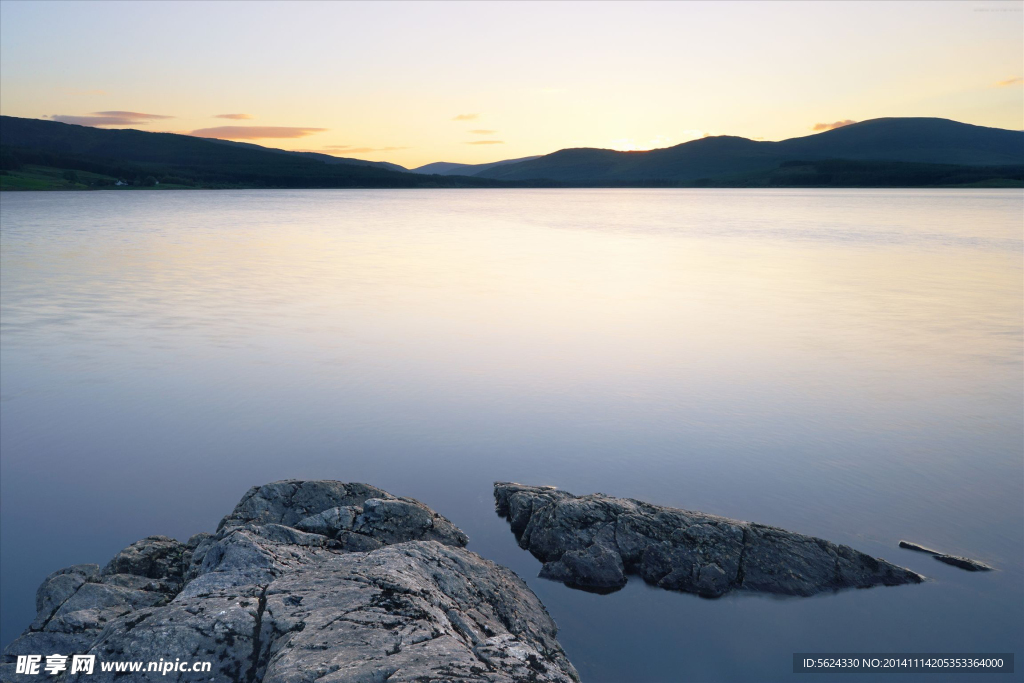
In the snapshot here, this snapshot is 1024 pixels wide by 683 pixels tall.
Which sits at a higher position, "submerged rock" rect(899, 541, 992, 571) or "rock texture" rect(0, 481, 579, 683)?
"rock texture" rect(0, 481, 579, 683)

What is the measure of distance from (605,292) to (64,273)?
18.0 m

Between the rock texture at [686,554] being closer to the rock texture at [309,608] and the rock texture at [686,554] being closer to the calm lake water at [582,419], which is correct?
the calm lake water at [582,419]

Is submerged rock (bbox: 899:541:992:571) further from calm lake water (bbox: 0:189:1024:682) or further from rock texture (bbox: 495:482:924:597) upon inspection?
rock texture (bbox: 495:482:924:597)

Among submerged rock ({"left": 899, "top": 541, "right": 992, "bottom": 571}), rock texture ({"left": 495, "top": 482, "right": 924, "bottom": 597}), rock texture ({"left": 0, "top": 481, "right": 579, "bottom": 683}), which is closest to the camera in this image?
rock texture ({"left": 0, "top": 481, "right": 579, "bottom": 683})

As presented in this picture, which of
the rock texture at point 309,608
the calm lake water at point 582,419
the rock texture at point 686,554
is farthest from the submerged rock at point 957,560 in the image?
the rock texture at point 309,608

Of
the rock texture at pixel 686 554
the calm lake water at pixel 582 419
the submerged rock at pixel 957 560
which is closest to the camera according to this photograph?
the calm lake water at pixel 582 419

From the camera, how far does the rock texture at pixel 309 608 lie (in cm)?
342

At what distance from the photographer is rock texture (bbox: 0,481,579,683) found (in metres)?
3.42

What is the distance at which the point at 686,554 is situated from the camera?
6.07 m

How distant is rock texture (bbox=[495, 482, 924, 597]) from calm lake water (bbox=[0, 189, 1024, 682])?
16 cm

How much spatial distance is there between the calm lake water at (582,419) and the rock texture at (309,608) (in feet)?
3.07

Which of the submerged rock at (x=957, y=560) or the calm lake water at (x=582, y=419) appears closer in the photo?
the calm lake water at (x=582, y=419)

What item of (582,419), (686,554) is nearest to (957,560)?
(686,554)

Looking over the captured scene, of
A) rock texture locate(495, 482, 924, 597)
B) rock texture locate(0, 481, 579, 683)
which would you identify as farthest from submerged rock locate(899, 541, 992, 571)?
rock texture locate(0, 481, 579, 683)
